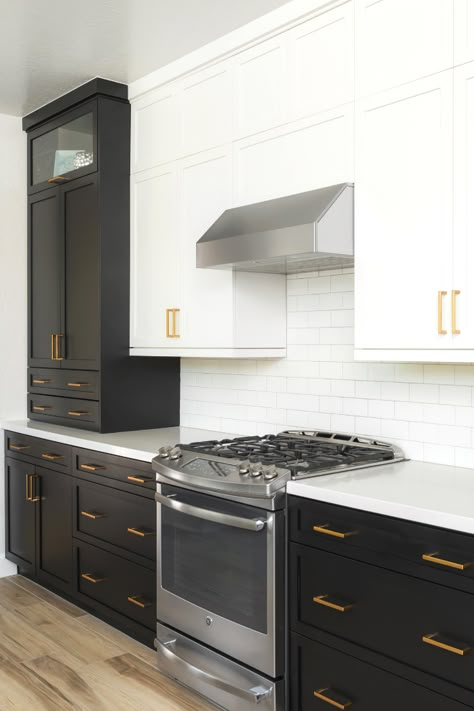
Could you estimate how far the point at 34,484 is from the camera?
4.07 m

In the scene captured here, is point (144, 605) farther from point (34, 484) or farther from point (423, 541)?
point (423, 541)

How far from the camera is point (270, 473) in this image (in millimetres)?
2531

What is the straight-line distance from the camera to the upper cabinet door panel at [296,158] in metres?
2.71

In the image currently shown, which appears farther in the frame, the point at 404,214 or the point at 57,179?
the point at 57,179

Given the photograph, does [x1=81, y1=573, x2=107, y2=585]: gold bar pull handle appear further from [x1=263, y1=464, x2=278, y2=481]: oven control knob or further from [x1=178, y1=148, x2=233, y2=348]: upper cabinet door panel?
[x1=263, y1=464, x2=278, y2=481]: oven control knob

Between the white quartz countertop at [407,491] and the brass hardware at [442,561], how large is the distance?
0.09 m

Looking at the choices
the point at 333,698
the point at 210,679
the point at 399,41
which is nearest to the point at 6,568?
the point at 210,679

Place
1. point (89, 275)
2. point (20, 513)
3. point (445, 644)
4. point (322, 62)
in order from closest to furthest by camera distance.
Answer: point (445, 644)
point (322, 62)
point (89, 275)
point (20, 513)

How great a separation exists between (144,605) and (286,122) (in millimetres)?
2135

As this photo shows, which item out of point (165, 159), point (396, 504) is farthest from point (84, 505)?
point (396, 504)

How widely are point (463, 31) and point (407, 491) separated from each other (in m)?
1.44

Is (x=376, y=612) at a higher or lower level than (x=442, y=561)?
lower

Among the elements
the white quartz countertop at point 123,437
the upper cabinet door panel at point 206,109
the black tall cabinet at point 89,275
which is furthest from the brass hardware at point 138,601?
the upper cabinet door panel at point 206,109

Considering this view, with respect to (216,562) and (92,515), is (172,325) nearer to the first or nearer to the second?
(92,515)
